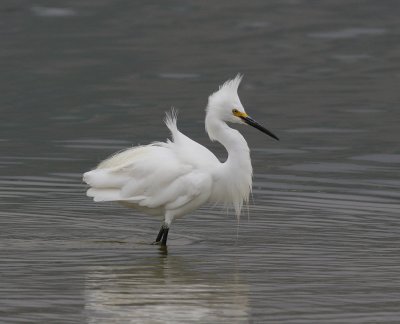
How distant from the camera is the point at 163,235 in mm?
12625

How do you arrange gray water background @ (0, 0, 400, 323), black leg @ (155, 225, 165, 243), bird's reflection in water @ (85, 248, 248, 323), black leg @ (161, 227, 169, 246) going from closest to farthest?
bird's reflection in water @ (85, 248, 248, 323), gray water background @ (0, 0, 400, 323), black leg @ (161, 227, 169, 246), black leg @ (155, 225, 165, 243)

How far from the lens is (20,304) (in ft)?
32.3

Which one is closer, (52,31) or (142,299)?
(142,299)

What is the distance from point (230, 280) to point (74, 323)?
78.8 inches

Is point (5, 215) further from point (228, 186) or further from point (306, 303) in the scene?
point (306, 303)

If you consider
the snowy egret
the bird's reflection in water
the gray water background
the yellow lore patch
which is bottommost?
the gray water background

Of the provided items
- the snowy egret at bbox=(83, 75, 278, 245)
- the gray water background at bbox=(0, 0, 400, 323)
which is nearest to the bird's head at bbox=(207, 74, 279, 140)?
the snowy egret at bbox=(83, 75, 278, 245)

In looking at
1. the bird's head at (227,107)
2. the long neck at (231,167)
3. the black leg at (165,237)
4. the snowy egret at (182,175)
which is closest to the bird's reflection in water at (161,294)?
the black leg at (165,237)

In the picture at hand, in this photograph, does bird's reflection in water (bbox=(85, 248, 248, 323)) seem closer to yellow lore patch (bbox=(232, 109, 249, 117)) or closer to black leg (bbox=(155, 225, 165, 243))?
black leg (bbox=(155, 225, 165, 243))

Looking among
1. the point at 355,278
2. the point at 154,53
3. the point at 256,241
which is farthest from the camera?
the point at 154,53

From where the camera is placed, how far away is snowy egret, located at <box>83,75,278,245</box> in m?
12.6

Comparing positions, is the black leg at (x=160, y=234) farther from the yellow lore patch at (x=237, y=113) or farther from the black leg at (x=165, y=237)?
the yellow lore patch at (x=237, y=113)

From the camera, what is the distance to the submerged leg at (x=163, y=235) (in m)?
12.6

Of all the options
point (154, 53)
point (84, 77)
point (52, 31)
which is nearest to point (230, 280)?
point (84, 77)
